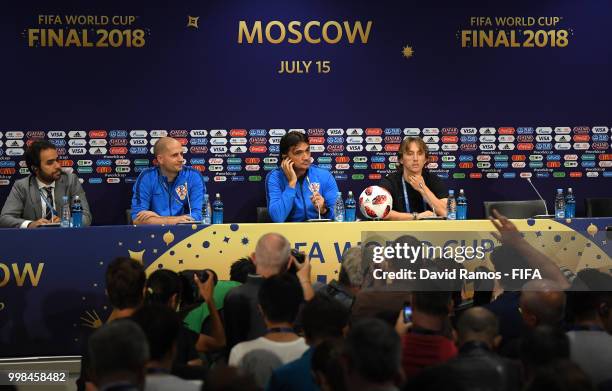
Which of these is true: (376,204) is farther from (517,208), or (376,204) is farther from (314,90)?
(314,90)

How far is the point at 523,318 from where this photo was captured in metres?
3.90

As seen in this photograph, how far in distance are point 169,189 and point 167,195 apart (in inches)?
1.9

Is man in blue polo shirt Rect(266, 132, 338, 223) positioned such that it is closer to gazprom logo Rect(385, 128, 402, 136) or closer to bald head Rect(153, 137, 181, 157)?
bald head Rect(153, 137, 181, 157)

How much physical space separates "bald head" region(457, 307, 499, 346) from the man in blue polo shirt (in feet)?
10.2

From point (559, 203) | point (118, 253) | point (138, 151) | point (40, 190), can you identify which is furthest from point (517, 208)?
point (40, 190)

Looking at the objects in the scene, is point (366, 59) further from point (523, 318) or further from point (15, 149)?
point (523, 318)

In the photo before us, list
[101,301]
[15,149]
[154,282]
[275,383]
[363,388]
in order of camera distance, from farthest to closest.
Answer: [15,149] < [101,301] < [154,282] < [275,383] < [363,388]

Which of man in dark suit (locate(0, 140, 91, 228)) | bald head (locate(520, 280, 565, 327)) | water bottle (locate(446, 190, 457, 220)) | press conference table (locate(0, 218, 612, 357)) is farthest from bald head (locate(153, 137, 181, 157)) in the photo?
bald head (locate(520, 280, 565, 327))

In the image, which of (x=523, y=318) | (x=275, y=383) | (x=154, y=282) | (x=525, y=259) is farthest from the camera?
(x=525, y=259)

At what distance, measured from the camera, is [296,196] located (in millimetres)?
6566

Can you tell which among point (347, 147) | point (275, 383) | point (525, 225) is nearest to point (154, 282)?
point (275, 383)

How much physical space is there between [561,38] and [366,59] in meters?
1.75

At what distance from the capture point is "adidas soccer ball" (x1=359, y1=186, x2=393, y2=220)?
6215 mm

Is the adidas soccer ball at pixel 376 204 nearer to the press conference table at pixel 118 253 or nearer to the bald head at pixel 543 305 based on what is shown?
the press conference table at pixel 118 253
